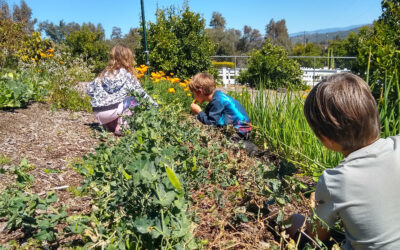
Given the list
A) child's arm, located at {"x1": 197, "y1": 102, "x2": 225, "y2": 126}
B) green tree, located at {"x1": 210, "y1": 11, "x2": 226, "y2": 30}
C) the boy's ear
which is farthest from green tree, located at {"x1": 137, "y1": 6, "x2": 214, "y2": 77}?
green tree, located at {"x1": 210, "y1": 11, "x2": 226, "y2": 30}

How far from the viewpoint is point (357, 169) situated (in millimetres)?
1173

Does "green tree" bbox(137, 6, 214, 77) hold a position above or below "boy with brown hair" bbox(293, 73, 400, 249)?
above

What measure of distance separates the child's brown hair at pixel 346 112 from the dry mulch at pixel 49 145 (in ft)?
4.35

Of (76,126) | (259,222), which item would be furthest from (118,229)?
(76,126)

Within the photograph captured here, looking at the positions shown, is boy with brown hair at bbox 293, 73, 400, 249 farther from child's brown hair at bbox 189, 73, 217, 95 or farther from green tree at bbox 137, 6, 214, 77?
green tree at bbox 137, 6, 214, 77

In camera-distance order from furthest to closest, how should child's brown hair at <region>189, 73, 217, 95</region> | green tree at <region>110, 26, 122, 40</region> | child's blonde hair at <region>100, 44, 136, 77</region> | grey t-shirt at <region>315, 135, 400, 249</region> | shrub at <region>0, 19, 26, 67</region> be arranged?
green tree at <region>110, 26, 122, 40</region> < shrub at <region>0, 19, 26, 67</region> < child's blonde hair at <region>100, 44, 136, 77</region> < child's brown hair at <region>189, 73, 217, 95</region> < grey t-shirt at <region>315, 135, 400, 249</region>

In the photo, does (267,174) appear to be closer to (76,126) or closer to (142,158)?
(142,158)

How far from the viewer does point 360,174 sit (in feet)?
3.82

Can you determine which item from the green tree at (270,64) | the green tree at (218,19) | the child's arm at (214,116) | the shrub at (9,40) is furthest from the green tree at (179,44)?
the green tree at (218,19)

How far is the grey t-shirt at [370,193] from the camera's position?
116 centimetres

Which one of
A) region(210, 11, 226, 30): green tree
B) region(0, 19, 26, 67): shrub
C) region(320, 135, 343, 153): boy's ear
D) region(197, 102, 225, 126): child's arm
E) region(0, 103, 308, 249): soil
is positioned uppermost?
region(210, 11, 226, 30): green tree

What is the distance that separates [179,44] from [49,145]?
6474 mm

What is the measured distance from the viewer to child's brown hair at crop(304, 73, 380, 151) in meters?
1.23

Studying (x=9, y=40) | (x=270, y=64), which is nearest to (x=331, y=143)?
(x=9, y=40)
